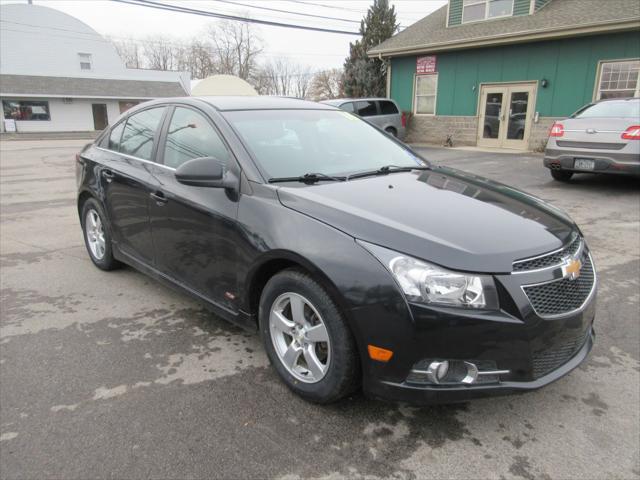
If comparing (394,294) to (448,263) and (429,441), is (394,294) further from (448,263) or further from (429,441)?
(429,441)

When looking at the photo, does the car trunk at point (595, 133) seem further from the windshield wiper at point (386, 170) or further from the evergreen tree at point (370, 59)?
the evergreen tree at point (370, 59)

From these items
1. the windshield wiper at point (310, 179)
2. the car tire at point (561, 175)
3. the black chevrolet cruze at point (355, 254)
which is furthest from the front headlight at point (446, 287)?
the car tire at point (561, 175)

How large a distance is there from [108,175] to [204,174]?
1.76m

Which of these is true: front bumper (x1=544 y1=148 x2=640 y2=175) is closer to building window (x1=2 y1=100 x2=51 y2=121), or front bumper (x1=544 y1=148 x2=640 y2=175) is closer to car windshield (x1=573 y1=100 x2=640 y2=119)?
car windshield (x1=573 y1=100 x2=640 y2=119)

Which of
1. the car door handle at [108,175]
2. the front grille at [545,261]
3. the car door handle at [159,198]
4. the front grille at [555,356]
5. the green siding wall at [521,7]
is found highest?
the green siding wall at [521,7]

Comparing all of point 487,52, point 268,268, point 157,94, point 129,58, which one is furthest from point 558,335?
point 129,58

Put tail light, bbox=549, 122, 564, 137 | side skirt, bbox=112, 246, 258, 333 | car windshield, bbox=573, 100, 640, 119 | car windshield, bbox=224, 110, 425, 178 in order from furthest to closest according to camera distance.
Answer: tail light, bbox=549, 122, 564, 137, car windshield, bbox=573, 100, 640, 119, car windshield, bbox=224, 110, 425, 178, side skirt, bbox=112, 246, 258, 333

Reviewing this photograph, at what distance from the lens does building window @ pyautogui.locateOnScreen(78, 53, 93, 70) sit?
40906mm

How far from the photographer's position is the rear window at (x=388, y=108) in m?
15.8

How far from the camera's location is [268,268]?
8.95 feet

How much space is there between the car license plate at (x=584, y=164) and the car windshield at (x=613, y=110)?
77cm

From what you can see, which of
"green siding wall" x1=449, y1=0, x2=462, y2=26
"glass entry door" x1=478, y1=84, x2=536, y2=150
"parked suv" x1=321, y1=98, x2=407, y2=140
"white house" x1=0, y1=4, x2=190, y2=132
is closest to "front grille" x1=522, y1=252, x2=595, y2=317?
"parked suv" x1=321, y1=98, x2=407, y2=140

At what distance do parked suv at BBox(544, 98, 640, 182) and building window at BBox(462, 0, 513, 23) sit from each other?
10.3m

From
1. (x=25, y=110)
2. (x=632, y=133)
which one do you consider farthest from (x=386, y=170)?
(x=25, y=110)
